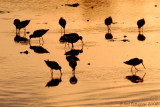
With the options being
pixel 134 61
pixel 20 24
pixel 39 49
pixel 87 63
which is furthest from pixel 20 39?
pixel 134 61

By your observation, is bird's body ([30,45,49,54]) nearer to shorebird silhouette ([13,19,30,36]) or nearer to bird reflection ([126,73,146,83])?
shorebird silhouette ([13,19,30,36])

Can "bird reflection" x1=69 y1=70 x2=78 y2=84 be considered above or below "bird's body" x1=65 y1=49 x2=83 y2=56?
below

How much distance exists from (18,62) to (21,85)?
307 cm

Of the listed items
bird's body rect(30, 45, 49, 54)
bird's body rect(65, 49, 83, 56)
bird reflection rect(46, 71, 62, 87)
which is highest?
bird's body rect(30, 45, 49, 54)

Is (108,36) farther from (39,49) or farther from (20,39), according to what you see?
(20,39)

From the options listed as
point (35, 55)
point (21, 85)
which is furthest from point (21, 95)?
point (35, 55)

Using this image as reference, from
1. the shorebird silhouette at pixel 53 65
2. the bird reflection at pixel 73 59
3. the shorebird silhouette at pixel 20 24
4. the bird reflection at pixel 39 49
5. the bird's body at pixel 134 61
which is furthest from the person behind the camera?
the shorebird silhouette at pixel 20 24

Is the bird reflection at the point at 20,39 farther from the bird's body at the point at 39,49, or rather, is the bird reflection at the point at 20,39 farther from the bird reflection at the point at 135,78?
the bird reflection at the point at 135,78

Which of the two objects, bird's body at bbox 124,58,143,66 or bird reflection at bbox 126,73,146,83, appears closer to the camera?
bird reflection at bbox 126,73,146,83

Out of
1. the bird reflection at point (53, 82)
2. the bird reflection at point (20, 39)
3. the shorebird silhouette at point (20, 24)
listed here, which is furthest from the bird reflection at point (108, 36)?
the bird reflection at point (53, 82)

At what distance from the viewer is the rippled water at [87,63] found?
1212 cm

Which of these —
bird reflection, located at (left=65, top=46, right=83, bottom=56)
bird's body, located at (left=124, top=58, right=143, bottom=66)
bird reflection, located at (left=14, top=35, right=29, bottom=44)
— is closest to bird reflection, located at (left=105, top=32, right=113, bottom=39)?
bird reflection, located at (left=65, top=46, right=83, bottom=56)

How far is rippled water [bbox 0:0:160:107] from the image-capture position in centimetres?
1212

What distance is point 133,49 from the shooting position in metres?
18.4
